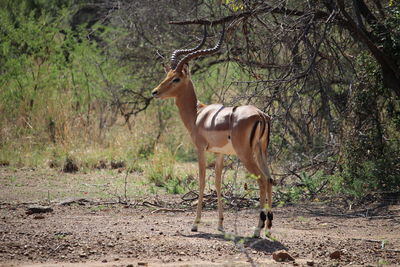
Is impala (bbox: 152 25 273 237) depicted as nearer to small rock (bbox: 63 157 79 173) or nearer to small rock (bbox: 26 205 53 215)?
small rock (bbox: 26 205 53 215)

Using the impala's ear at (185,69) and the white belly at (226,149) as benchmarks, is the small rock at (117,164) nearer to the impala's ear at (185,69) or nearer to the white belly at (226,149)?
the impala's ear at (185,69)

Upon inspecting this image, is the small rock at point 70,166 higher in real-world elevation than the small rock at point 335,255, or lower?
higher

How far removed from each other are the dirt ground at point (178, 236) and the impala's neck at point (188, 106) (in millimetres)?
1289

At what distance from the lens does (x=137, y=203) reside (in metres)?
9.69

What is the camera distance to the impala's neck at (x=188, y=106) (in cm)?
814

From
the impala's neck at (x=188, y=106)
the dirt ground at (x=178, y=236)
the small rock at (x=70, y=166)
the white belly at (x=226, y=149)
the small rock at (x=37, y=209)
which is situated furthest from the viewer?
the small rock at (x=70, y=166)

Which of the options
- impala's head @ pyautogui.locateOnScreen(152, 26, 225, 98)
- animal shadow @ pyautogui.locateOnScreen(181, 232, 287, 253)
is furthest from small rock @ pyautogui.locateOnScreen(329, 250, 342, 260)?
impala's head @ pyautogui.locateOnScreen(152, 26, 225, 98)

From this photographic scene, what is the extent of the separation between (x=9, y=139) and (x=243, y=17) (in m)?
6.83

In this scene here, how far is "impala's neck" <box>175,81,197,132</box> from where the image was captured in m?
8.14

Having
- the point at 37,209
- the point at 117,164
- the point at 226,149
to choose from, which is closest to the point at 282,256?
the point at 226,149

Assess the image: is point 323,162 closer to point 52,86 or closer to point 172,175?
point 172,175

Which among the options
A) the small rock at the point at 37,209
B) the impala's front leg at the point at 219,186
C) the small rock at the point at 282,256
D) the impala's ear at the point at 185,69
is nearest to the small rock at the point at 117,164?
the small rock at the point at 37,209

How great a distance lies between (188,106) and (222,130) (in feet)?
3.17

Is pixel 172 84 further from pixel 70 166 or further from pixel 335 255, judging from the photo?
Result: pixel 70 166
